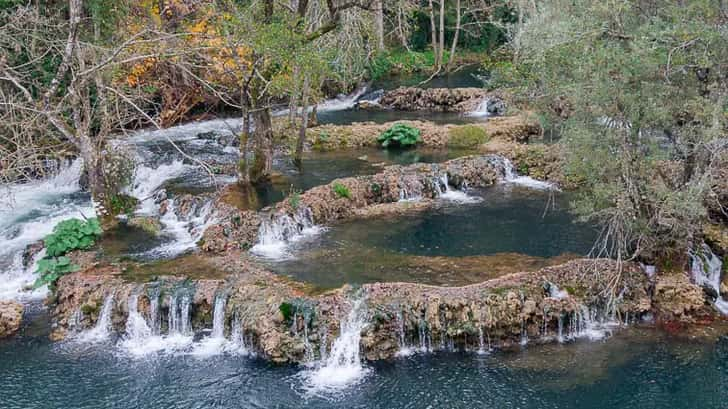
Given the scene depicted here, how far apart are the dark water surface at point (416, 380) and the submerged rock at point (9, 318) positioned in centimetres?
56

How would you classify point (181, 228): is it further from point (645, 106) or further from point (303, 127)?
point (645, 106)

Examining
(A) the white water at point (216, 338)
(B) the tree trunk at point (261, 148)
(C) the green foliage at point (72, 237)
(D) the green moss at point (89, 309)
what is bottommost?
(A) the white water at point (216, 338)

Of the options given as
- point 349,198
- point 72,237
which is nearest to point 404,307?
point 349,198

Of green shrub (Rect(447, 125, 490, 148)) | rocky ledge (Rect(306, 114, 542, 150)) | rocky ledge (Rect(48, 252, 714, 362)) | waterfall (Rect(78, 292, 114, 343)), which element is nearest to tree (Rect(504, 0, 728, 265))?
rocky ledge (Rect(48, 252, 714, 362))

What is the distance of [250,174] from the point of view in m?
17.5

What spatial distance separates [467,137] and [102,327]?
47.4 feet

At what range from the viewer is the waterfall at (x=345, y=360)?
10.2 m

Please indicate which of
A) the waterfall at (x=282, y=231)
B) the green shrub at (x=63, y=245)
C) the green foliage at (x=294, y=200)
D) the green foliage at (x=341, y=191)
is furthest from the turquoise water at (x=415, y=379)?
the green foliage at (x=341, y=191)

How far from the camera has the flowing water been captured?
12672 millimetres

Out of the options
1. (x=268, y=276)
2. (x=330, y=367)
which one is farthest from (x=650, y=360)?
(x=268, y=276)

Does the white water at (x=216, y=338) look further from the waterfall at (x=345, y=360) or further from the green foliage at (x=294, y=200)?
the green foliage at (x=294, y=200)

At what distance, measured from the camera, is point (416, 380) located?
33.2ft

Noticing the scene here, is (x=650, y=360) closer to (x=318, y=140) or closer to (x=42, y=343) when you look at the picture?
(x=42, y=343)

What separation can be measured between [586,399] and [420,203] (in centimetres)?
838
